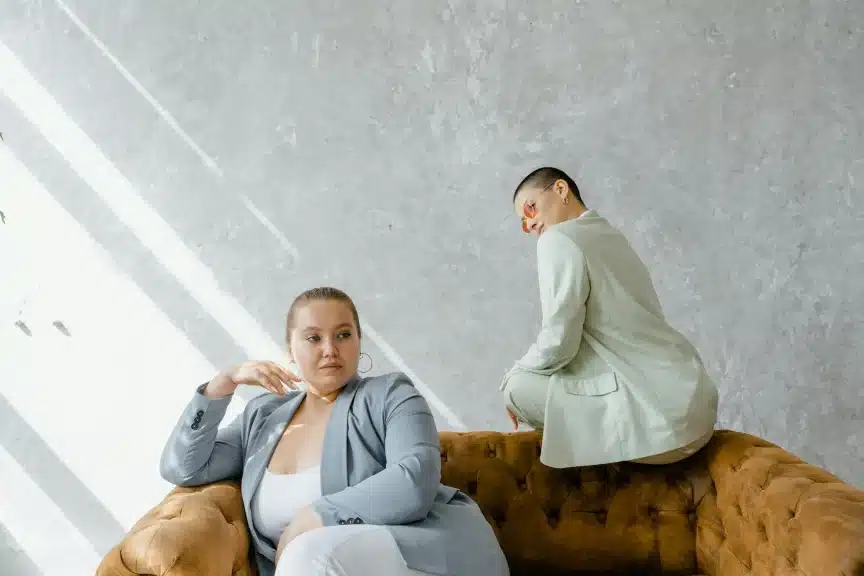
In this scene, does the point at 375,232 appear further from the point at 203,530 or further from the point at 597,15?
the point at 203,530

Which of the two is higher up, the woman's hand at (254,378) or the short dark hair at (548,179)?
the woman's hand at (254,378)

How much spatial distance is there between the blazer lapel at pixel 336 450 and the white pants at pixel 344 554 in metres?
0.25

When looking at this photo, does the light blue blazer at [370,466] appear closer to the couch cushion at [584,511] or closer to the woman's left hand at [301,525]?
the woman's left hand at [301,525]

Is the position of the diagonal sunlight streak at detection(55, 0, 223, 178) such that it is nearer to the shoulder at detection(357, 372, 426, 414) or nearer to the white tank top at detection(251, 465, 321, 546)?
the shoulder at detection(357, 372, 426, 414)

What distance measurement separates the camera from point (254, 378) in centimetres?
209

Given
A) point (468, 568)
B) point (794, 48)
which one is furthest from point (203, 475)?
point (794, 48)

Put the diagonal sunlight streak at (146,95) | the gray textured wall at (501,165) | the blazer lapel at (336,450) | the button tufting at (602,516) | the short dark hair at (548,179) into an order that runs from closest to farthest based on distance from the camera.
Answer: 1. the blazer lapel at (336,450)
2. the button tufting at (602,516)
3. the short dark hair at (548,179)
4. the gray textured wall at (501,165)
5. the diagonal sunlight streak at (146,95)

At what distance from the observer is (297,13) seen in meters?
3.69

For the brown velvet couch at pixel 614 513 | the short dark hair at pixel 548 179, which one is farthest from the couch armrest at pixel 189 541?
the short dark hair at pixel 548 179

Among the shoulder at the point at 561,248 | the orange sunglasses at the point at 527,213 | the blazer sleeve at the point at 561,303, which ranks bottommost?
the blazer sleeve at the point at 561,303

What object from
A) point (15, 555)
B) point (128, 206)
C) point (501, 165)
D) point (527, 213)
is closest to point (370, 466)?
point (527, 213)

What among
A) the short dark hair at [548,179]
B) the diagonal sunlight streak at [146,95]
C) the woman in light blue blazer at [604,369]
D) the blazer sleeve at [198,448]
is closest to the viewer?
the blazer sleeve at [198,448]

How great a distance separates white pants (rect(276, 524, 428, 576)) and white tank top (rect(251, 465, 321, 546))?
29 centimetres

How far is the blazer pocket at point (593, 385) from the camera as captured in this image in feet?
8.07
